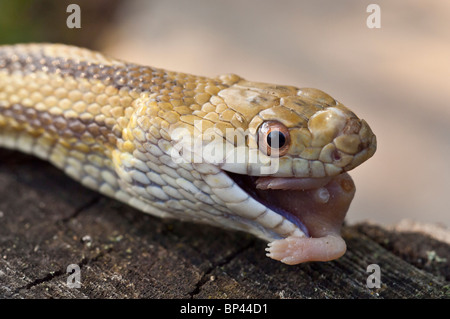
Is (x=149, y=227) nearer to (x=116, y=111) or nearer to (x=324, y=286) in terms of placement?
(x=116, y=111)

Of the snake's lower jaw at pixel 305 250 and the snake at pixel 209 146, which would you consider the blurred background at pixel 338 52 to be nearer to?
the snake at pixel 209 146

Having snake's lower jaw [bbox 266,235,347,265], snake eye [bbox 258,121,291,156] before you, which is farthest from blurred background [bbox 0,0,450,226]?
snake eye [bbox 258,121,291,156]

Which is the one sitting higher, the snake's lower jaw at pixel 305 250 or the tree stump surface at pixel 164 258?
the snake's lower jaw at pixel 305 250

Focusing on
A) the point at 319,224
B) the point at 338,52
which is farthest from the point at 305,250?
the point at 338,52

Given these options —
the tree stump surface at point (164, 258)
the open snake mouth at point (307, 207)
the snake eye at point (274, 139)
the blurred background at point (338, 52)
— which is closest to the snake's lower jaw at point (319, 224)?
the open snake mouth at point (307, 207)

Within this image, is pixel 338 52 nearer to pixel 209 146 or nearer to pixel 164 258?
pixel 209 146

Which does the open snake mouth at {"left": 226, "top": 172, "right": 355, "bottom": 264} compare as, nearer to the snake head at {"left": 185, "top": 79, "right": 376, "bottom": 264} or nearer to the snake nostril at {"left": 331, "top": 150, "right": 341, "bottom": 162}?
the snake head at {"left": 185, "top": 79, "right": 376, "bottom": 264}
